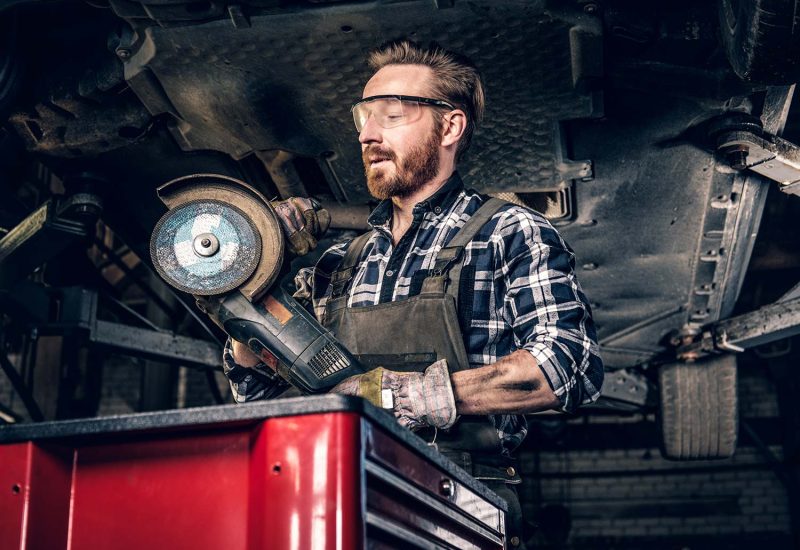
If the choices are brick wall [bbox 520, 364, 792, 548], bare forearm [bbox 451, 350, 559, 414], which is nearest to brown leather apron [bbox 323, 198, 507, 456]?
Answer: bare forearm [bbox 451, 350, 559, 414]

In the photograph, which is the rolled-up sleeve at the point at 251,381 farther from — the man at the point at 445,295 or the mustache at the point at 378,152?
the mustache at the point at 378,152

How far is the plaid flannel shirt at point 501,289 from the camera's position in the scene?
2049mm

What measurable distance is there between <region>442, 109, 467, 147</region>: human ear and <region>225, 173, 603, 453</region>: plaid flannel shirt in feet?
0.30

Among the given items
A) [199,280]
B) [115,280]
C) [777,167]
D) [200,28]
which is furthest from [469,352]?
[115,280]

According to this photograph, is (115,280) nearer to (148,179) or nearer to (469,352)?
(148,179)

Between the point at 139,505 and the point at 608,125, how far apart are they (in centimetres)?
229

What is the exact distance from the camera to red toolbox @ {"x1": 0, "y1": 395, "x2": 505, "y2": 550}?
4.16 feet

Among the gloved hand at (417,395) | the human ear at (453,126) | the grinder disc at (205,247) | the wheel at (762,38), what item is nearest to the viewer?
the gloved hand at (417,395)

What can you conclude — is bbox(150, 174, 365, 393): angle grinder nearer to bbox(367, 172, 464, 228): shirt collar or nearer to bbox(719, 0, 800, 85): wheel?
bbox(367, 172, 464, 228): shirt collar

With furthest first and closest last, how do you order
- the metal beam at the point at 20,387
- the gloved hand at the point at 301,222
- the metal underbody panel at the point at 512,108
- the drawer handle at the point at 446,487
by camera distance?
1. the metal beam at the point at 20,387
2. the metal underbody panel at the point at 512,108
3. the gloved hand at the point at 301,222
4. the drawer handle at the point at 446,487

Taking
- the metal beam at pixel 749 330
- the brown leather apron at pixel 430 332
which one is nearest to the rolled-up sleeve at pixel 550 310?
the brown leather apron at pixel 430 332

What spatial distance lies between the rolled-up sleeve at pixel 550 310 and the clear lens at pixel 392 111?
0.41 m

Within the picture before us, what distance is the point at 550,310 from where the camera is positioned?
2068 millimetres

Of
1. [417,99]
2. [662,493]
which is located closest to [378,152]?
[417,99]
